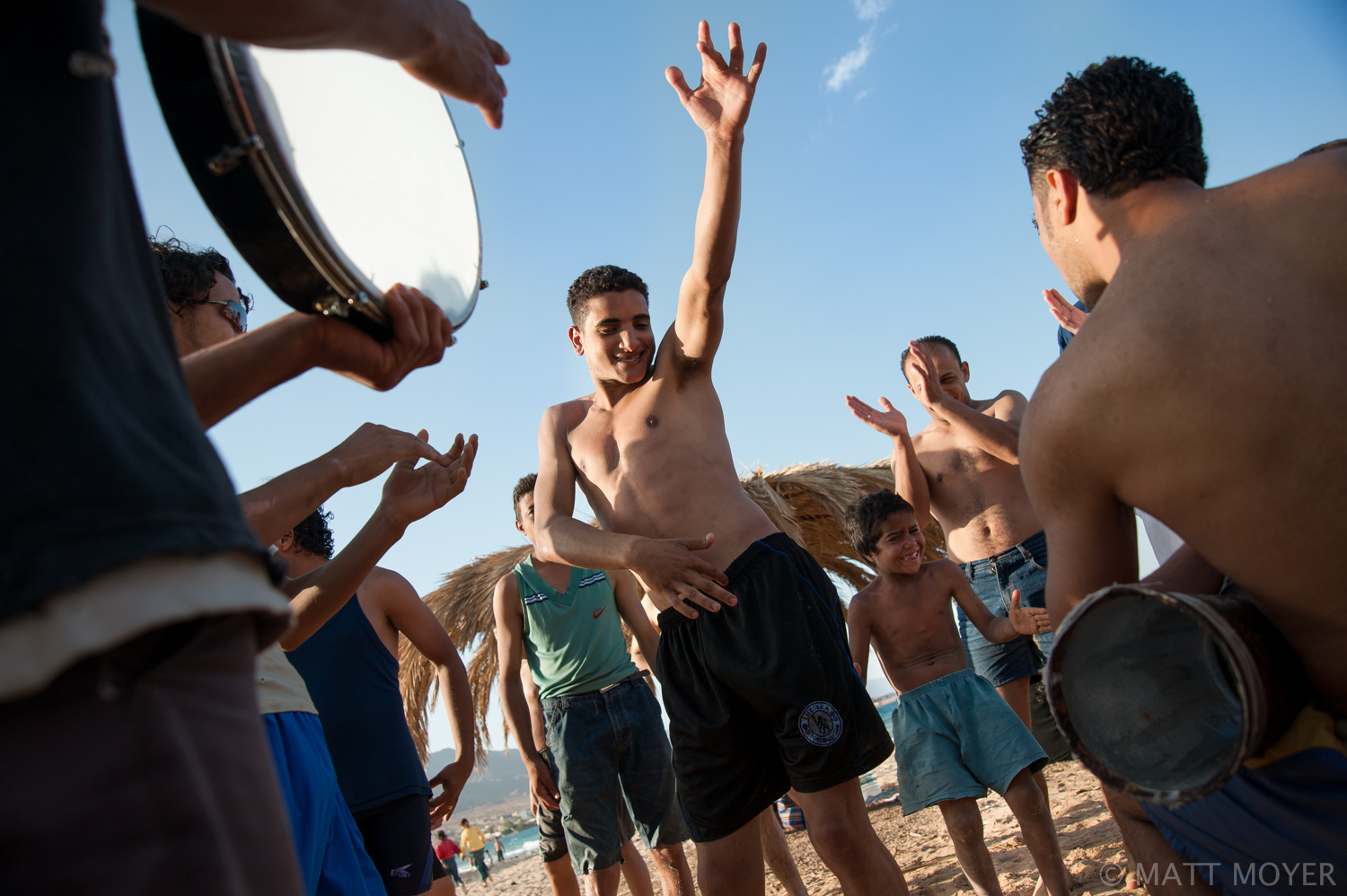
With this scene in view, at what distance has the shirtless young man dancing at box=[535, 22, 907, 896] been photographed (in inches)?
109

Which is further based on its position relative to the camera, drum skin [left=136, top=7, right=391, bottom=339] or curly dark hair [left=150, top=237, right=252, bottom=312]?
curly dark hair [left=150, top=237, right=252, bottom=312]

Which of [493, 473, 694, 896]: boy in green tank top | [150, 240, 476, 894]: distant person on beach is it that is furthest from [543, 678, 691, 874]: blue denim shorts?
[150, 240, 476, 894]: distant person on beach

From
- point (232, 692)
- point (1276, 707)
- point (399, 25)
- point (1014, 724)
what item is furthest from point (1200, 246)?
point (1014, 724)

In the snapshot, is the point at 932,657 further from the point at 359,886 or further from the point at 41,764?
the point at 41,764

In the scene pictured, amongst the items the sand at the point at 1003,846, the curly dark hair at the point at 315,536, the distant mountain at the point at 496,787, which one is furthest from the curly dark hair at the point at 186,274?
the distant mountain at the point at 496,787

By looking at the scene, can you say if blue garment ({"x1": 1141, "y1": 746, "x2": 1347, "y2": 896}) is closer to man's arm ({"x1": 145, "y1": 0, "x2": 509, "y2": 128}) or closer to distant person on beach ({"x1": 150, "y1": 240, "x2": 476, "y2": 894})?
man's arm ({"x1": 145, "y1": 0, "x2": 509, "y2": 128})

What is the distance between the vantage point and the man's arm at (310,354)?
1278 millimetres

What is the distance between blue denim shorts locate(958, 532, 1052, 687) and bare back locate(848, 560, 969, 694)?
196mm

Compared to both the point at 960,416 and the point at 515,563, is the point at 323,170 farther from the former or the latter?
the point at 515,563

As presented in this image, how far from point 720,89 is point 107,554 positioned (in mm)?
2503

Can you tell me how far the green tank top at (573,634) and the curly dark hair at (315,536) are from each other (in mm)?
1231

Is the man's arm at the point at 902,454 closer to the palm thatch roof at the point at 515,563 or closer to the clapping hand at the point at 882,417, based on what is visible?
the clapping hand at the point at 882,417

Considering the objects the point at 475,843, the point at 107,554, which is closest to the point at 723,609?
the point at 107,554

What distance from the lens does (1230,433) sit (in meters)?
1.38
